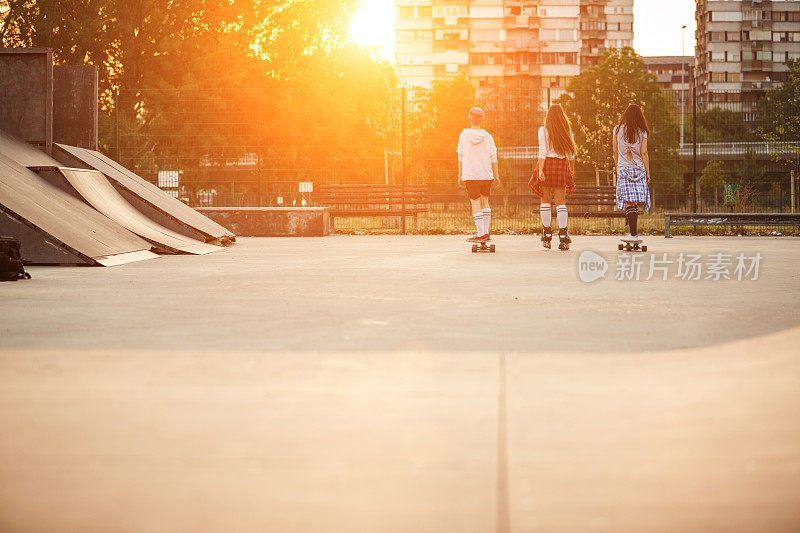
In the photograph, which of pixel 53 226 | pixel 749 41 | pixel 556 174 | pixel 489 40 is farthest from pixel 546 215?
pixel 749 41

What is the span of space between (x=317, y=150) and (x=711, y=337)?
1666 cm

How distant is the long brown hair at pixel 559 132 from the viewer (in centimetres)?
1339

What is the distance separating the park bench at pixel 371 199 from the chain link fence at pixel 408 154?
255 mm

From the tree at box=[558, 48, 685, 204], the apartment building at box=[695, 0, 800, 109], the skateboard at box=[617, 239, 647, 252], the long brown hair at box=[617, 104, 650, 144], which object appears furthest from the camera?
the apartment building at box=[695, 0, 800, 109]

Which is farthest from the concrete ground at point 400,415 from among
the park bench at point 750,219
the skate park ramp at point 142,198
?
the park bench at point 750,219

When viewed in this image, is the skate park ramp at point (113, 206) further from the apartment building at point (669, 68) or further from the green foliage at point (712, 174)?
the apartment building at point (669, 68)

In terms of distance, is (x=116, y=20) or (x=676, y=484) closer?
(x=676, y=484)

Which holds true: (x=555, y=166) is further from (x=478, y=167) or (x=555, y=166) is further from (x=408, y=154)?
(x=408, y=154)

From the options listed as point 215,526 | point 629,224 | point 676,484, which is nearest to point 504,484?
point 676,484

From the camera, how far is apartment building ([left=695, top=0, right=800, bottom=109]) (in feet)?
384

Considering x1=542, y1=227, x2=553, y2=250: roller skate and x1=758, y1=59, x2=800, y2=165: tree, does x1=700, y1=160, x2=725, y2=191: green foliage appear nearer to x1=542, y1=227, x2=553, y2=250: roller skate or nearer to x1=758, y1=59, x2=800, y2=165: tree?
x1=758, y1=59, x2=800, y2=165: tree

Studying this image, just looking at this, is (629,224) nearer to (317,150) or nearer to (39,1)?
(317,150)

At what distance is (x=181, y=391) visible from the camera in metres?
3.88

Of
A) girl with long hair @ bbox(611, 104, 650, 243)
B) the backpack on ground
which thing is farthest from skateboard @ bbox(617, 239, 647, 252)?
the backpack on ground
